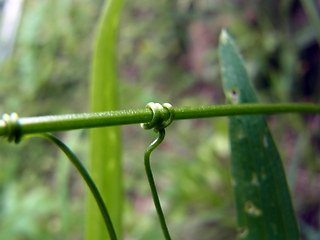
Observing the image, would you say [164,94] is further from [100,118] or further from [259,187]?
[100,118]

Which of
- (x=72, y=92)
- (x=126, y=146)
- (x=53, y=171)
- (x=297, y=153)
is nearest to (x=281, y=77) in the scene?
(x=297, y=153)

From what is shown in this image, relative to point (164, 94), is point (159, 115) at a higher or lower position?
lower

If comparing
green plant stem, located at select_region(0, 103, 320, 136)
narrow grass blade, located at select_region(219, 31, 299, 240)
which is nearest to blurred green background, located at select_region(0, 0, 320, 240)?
narrow grass blade, located at select_region(219, 31, 299, 240)

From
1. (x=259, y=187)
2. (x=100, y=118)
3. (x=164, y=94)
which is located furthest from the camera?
(x=164, y=94)

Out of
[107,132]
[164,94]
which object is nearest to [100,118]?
[107,132]

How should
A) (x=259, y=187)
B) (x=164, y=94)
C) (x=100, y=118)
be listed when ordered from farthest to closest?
(x=164, y=94)
(x=259, y=187)
(x=100, y=118)

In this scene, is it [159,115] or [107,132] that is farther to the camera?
[107,132]

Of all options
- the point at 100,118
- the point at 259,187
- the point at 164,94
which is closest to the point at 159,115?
the point at 100,118
